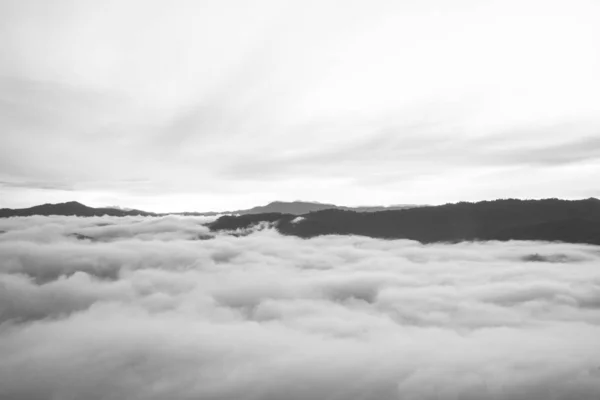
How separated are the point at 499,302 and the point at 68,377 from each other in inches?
4976

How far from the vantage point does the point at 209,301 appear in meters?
156

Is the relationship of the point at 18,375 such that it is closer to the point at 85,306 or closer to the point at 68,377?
the point at 68,377

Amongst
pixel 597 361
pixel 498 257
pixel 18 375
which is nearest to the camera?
pixel 597 361

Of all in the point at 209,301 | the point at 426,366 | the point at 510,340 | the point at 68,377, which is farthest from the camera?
the point at 209,301

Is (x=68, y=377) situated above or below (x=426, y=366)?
below

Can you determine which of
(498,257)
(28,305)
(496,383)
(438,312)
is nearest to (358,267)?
(498,257)

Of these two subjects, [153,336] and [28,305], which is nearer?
[153,336]

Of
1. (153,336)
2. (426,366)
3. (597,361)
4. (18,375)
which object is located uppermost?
(597,361)

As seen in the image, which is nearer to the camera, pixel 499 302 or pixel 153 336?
pixel 499 302

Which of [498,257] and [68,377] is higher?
[498,257]

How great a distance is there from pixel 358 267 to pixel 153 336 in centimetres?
10512

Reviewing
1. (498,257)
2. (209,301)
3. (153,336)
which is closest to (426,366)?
(153,336)

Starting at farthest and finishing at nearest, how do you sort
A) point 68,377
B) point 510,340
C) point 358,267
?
point 358,267, point 68,377, point 510,340

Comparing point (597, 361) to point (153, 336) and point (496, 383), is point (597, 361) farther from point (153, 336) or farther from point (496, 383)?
point (153, 336)
